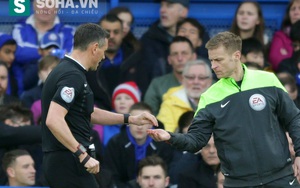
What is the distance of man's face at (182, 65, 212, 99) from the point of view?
11.5 metres

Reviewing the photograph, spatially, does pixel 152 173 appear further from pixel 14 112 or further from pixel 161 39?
pixel 161 39

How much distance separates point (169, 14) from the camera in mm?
12414

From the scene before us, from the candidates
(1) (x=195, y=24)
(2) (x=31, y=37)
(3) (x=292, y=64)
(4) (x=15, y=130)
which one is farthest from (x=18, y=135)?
(3) (x=292, y=64)

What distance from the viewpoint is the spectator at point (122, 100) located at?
1152 centimetres

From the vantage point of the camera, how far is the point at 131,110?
11.0 metres

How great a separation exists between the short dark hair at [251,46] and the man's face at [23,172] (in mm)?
3076

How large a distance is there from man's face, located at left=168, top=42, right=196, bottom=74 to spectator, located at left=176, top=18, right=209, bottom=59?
0.42 metres

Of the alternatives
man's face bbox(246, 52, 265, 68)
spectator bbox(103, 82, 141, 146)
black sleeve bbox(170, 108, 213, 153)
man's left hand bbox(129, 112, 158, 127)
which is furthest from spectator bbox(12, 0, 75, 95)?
black sleeve bbox(170, 108, 213, 153)

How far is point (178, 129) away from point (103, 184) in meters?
1.20

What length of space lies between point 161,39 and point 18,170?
2.84m

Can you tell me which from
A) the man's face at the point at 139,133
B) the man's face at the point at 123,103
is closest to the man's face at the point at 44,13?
the man's face at the point at 123,103

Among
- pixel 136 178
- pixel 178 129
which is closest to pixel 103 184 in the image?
pixel 136 178

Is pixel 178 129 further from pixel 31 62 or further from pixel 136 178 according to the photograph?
pixel 31 62

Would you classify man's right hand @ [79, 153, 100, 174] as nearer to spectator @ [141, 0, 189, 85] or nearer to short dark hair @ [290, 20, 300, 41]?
spectator @ [141, 0, 189, 85]
